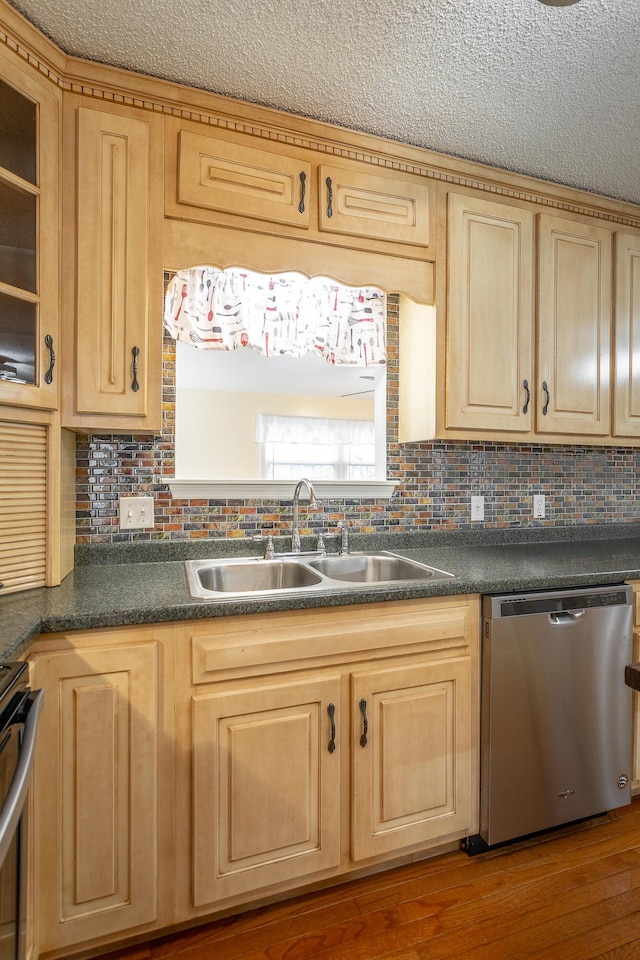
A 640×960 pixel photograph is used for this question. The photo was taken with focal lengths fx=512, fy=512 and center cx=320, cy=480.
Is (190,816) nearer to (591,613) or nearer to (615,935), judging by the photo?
(615,935)

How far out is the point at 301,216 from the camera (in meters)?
1.76

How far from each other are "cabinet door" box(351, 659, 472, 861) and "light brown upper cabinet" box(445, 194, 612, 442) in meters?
0.96

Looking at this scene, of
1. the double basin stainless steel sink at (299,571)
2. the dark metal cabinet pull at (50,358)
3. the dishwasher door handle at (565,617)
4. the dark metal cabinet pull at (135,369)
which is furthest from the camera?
the double basin stainless steel sink at (299,571)

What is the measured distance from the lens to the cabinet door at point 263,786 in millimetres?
1375

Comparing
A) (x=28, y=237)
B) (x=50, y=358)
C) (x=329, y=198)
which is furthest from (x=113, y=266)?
(x=329, y=198)

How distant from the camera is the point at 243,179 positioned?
169 centimetres

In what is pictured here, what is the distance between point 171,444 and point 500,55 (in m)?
1.61

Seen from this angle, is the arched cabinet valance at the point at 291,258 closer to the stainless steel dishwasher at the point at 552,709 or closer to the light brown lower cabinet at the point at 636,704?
the stainless steel dishwasher at the point at 552,709

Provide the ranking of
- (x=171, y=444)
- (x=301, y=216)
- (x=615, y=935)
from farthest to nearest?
(x=171, y=444) → (x=301, y=216) → (x=615, y=935)

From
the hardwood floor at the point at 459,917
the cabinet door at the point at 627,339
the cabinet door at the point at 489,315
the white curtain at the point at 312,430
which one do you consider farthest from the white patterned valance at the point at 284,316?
the white curtain at the point at 312,430

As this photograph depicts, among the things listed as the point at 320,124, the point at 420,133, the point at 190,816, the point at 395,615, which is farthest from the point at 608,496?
the point at 190,816

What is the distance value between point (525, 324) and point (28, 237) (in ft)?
5.88

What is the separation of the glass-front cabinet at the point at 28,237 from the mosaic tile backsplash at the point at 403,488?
46 centimetres

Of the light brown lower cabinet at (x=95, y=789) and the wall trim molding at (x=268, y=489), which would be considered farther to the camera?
the wall trim molding at (x=268, y=489)
